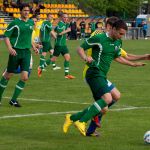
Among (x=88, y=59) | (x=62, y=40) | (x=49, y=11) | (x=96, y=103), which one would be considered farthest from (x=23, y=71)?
(x=49, y=11)

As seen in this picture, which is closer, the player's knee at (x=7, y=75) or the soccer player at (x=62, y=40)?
the player's knee at (x=7, y=75)

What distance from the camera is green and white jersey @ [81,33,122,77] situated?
424 inches

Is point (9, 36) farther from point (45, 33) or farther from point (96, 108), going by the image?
point (45, 33)

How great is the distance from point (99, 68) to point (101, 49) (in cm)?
31

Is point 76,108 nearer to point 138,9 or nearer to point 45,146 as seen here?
point 45,146

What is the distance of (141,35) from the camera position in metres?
70.6

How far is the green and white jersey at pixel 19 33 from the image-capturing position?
49.5ft

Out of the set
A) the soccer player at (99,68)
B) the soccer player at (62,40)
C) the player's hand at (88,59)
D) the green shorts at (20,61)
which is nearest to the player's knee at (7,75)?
the green shorts at (20,61)

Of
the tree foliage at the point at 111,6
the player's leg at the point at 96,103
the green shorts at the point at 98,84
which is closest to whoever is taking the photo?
the player's leg at the point at 96,103

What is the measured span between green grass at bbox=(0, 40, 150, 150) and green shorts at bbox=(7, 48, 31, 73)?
0.85 meters

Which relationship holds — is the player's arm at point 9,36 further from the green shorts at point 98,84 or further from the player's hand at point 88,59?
the player's hand at point 88,59

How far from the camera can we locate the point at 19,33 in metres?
15.2

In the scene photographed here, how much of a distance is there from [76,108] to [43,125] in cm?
259

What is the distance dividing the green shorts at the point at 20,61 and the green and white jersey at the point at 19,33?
0.15 meters
